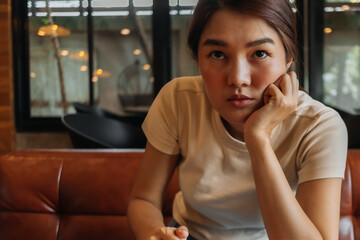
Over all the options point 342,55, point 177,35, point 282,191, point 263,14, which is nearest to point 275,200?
point 282,191

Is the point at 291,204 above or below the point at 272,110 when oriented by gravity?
below

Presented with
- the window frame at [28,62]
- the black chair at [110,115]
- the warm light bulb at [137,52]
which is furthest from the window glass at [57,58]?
the warm light bulb at [137,52]

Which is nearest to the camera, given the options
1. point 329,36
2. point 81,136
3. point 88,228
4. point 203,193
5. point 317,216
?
point 317,216

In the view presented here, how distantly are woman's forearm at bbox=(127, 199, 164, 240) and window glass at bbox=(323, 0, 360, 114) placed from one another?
4040 millimetres

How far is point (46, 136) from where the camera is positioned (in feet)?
15.8

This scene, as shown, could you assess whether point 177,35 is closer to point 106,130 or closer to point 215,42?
point 106,130

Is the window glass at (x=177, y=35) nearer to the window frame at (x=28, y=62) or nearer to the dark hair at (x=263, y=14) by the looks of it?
the window frame at (x=28, y=62)

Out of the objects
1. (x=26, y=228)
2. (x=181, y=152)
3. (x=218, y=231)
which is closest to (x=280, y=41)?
(x=181, y=152)

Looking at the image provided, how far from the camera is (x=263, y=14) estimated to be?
3.35ft

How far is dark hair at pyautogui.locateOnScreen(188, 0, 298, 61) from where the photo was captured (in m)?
1.03

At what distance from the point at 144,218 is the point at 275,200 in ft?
1.20

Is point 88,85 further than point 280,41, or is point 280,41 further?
point 88,85

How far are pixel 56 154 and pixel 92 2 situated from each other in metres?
3.61

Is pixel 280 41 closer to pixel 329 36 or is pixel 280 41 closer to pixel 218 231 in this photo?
pixel 218 231
